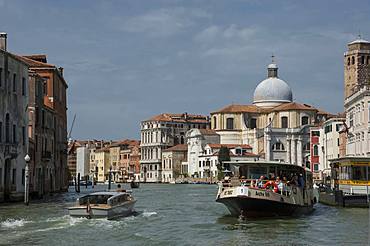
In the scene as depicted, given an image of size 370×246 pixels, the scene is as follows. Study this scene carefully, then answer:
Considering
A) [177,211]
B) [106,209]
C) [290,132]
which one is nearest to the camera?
[106,209]

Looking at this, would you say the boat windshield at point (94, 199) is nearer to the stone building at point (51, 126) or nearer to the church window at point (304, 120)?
the stone building at point (51, 126)

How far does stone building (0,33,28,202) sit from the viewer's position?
3092 centimetres

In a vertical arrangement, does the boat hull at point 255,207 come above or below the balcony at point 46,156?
below

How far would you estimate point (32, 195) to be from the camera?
1391 inches

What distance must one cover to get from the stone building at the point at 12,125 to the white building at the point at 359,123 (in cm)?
2413

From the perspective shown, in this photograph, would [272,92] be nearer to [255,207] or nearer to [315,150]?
[315,150]

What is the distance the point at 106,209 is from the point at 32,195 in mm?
13454

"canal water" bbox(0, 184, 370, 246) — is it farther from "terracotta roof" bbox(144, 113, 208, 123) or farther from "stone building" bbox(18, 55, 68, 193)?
"terracotta roof" bbox(144, 113, 208, 123)

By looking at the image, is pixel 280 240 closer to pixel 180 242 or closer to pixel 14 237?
pixel 180 242

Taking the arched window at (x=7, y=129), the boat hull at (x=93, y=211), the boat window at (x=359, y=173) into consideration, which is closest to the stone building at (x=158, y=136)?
the arched window at (x=7, y=129)

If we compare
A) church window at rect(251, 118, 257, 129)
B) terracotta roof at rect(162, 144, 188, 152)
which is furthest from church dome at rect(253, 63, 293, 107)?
terracotta roof at rect(162, 144, 188, 152)

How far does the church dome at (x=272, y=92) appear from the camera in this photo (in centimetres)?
11369

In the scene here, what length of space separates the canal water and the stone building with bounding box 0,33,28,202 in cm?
481

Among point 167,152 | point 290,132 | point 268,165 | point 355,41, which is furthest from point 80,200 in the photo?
point 167,152
